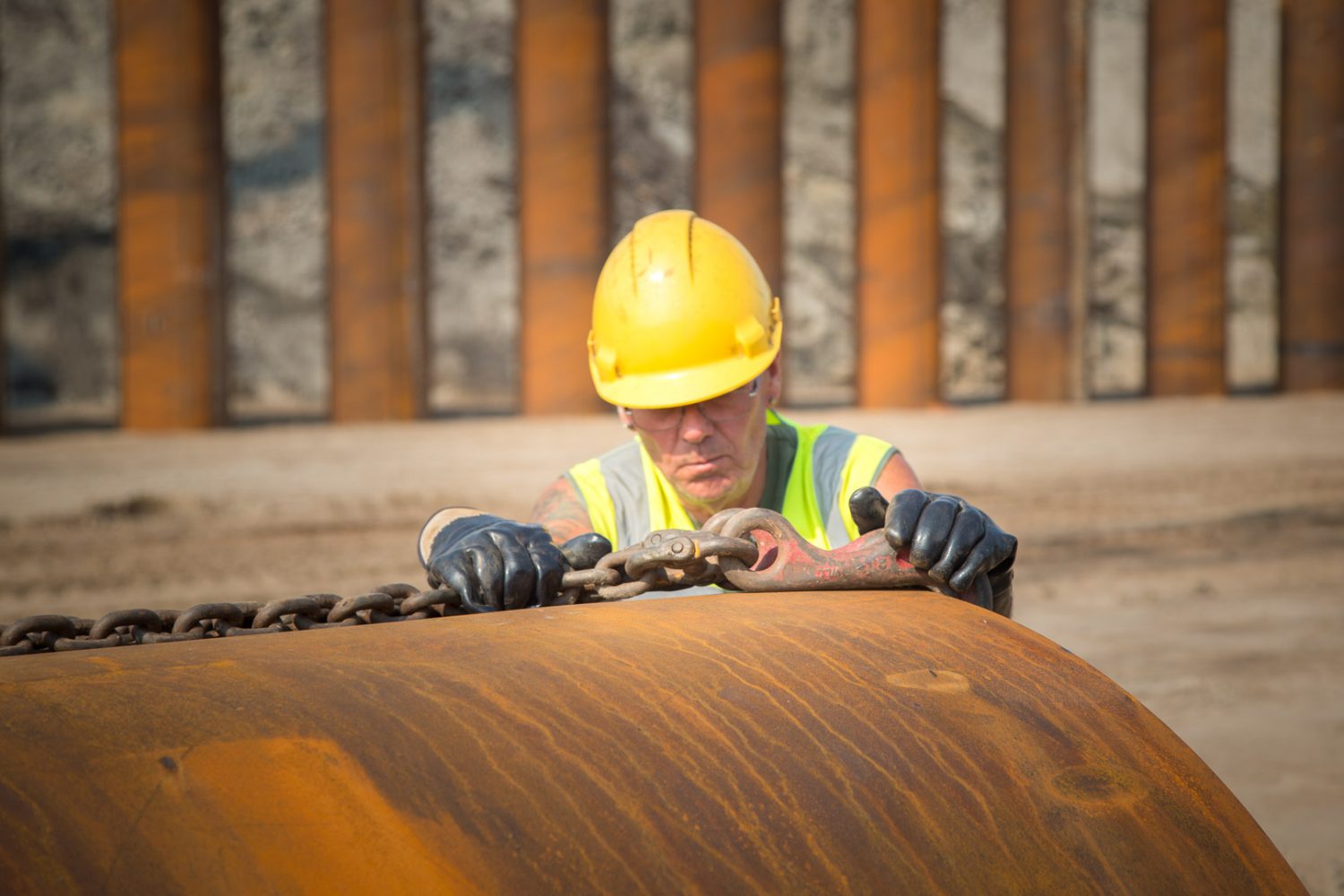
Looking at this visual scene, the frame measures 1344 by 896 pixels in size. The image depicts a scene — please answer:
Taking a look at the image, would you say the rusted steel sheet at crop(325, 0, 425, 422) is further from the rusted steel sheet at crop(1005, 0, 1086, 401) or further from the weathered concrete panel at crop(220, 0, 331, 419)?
the weathered concrete panel at crop(220, 0, 331, 419)

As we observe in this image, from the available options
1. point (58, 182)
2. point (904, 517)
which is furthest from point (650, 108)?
point (904, 517)

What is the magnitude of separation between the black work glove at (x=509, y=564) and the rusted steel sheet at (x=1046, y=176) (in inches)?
370

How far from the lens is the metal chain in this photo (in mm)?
1613

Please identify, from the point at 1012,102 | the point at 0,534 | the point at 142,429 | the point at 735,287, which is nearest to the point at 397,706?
the point at 735,287

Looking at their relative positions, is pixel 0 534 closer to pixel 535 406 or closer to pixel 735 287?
pixel 535 406

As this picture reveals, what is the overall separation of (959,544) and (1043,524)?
6.37 meters

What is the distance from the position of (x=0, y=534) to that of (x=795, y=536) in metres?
6.33

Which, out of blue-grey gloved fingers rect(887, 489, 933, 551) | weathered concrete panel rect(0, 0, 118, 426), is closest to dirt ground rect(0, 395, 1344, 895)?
blue-grey gloved fingers rect(887, 489, 933, 551)

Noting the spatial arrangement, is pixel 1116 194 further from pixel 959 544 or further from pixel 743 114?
pixel 959 544

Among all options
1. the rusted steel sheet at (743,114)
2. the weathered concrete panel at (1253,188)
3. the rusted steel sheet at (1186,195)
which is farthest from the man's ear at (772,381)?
the weathered concrete panel at (1253,188)

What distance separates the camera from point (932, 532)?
1.81m

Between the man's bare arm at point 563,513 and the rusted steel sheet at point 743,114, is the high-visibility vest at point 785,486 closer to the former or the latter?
the man's bare arm at point 563,513

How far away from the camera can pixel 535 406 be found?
9.20 metres

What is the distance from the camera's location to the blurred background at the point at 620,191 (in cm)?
884
